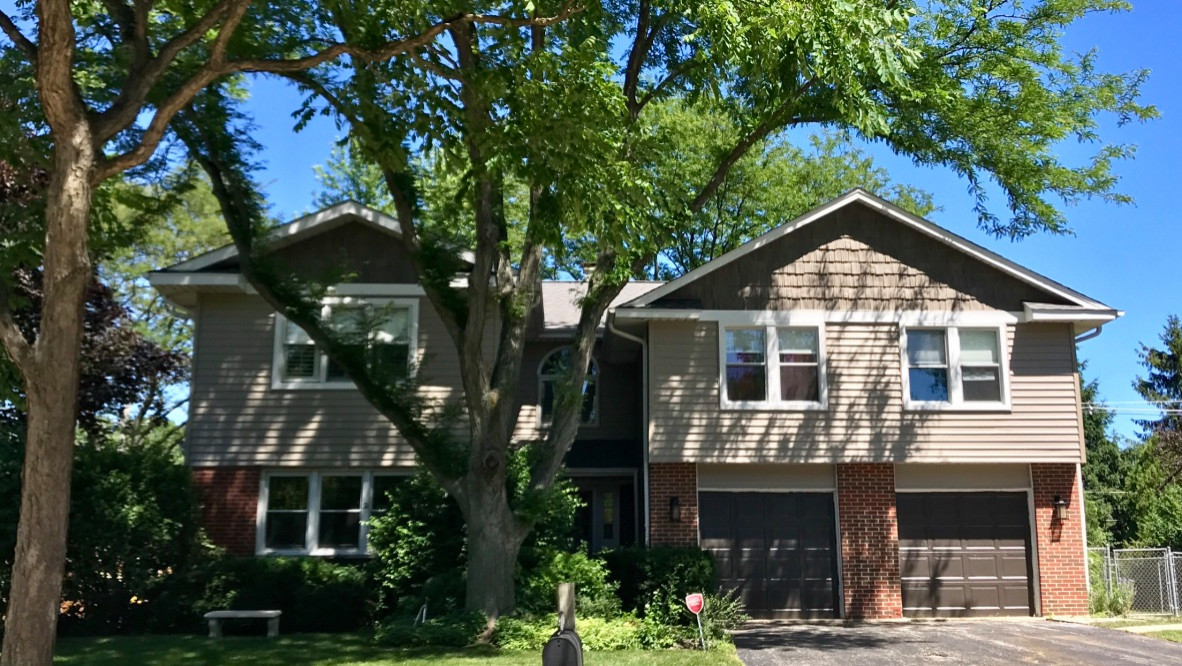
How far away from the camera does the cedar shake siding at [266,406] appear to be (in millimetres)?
17406

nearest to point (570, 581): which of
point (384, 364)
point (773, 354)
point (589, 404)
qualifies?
point (384, 364)

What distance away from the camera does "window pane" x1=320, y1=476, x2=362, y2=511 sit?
57.9 ft

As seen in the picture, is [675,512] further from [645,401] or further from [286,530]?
[286,530]

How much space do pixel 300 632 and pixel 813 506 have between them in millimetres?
8889

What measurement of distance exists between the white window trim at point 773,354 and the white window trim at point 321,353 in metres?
5.43

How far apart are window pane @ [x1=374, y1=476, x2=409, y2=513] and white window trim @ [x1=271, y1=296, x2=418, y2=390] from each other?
176cm

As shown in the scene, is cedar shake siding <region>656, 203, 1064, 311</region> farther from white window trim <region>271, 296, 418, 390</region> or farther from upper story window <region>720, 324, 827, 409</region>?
white window trim <region>271, 296, 418, 390</region>

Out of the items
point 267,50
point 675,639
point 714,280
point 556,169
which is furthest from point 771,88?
point 675,639

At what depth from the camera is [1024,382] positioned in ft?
57.1

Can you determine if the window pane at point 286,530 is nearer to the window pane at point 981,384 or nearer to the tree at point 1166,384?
the window pane at point 981,384

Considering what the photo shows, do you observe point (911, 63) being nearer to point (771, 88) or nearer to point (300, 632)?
point (771, 88)

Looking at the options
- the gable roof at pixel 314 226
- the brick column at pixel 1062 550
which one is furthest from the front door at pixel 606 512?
the brick column at pixel 1062 550

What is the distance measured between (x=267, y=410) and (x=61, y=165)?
29.4 feet

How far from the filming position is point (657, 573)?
15.3 metres
